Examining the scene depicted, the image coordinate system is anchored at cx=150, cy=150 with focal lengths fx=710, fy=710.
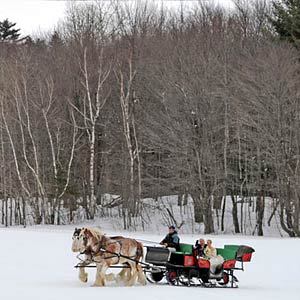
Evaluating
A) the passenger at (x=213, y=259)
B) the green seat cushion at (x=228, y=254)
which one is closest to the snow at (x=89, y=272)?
the passenger at (x=213, y=259)

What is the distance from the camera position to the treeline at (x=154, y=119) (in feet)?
116

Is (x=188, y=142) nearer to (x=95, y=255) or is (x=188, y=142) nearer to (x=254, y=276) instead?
(x=254, y=276)

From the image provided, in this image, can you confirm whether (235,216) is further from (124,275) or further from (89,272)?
(124,275)

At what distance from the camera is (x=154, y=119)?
127 ft

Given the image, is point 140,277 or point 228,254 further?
point 228,254

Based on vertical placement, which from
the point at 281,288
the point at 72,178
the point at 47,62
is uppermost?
the point at 47,62

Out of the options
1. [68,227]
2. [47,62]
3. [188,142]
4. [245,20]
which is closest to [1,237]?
[68,227]

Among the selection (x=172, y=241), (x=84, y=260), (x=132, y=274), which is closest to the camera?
(x=84, y=260)

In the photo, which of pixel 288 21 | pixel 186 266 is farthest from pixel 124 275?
pixel 288 21

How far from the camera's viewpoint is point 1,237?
1150 inches

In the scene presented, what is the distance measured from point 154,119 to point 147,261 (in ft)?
74.5

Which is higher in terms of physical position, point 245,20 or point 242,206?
point 245,20

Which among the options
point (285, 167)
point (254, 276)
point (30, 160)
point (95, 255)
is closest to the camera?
point (95, 255)

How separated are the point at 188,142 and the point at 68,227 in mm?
7944
